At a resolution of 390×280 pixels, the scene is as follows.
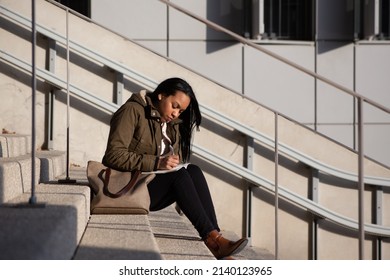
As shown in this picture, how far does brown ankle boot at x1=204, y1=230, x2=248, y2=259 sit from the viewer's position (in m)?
5.00

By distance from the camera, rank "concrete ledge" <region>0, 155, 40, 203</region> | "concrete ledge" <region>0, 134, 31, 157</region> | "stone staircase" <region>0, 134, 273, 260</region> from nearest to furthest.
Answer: "stone staircase" <region>0, 134, 273, 260</region> < "concrete ledge" <region>0, 155, 40, 203</region> < "concrete ledge" <region>0, 134, 31, 157</region>

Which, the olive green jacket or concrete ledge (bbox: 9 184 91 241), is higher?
the olive green jacket

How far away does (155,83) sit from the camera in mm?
8086

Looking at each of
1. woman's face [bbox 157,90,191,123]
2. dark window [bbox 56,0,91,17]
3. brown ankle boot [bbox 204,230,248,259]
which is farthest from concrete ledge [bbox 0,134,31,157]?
dark window [bbox 56,0,91,17]

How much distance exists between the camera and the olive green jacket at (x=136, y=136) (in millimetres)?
5254

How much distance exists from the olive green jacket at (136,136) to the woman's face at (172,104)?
0.04 metres

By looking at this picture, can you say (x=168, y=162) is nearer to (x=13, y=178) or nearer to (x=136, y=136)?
(x=136, y=136)

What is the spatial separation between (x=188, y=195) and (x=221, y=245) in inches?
14.2

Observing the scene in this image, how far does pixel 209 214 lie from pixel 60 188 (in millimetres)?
856

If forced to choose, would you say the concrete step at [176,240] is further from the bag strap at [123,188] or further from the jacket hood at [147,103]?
the jacket hood at [147,103]

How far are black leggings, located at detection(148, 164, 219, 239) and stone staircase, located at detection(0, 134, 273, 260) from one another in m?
0.13

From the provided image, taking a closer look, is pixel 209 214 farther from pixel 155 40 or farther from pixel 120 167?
pixel 155 40

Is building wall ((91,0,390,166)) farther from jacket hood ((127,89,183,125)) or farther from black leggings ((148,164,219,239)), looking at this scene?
black leggings ((148,164,219,239))
